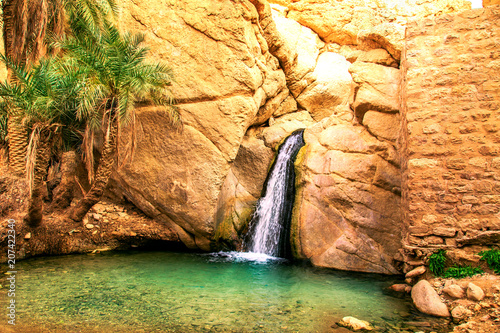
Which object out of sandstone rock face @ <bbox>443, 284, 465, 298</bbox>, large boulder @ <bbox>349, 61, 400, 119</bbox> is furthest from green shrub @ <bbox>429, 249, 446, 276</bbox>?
large boulder @ <bbox>349, 61, 400, 119</bbox>

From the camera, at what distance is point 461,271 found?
17.7 feet

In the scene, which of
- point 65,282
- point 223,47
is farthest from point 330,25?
point 65,282

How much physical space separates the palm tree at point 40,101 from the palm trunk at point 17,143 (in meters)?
0.30

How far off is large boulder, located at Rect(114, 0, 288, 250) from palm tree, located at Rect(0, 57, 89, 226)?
2.24m

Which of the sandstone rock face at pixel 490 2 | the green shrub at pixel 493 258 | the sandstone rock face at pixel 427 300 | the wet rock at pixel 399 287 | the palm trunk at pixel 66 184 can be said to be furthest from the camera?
the palm trunk at pixel 66 184

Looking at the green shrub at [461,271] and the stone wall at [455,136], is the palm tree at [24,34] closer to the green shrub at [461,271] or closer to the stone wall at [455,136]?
the stone wall at [455,136]

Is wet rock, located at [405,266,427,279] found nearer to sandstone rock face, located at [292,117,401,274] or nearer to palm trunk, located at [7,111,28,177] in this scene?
sandstone rock face, located at [292,117,401,274]

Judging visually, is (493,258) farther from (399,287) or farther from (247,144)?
(247,144)

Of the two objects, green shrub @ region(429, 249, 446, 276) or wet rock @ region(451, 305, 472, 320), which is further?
green shrub @ region(429, 249, 446, 276)

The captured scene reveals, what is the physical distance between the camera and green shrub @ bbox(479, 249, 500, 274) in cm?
519

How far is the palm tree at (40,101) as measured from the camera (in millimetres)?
7406

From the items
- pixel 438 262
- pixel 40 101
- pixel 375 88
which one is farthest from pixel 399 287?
pixel 40 101

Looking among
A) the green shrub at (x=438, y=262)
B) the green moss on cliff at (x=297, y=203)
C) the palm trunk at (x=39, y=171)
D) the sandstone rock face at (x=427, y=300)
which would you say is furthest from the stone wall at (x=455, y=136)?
the palm trunk at (x=39, y=171)

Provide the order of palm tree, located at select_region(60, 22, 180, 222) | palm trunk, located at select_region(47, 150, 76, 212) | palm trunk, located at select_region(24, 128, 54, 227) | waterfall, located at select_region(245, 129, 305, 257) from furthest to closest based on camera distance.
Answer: palm trunk, located at select_region(47, 150, 76, 212) < waterfall, located at select_region(245, 129, 305, 257) < palm tree, located at select_region(60, 22, 180, 222) < palm trunk, located at select_region(24, 128, 54, 227)
